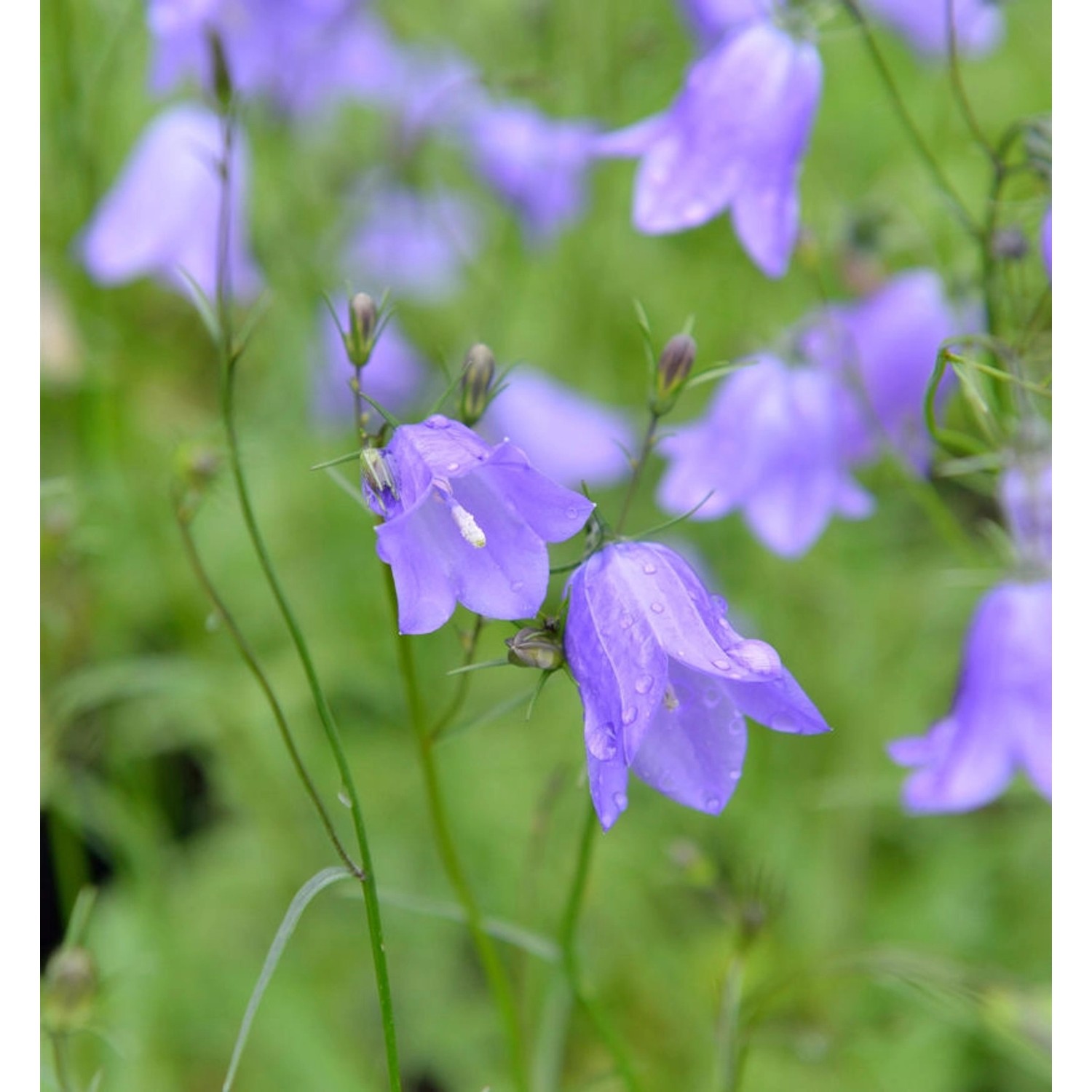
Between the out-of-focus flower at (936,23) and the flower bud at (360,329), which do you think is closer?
the flower bud at (360,329)

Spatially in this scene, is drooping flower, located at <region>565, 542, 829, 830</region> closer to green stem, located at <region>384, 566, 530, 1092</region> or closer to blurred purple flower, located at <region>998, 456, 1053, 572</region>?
green stem, located at <region>384, 566, 530, 1092</region>

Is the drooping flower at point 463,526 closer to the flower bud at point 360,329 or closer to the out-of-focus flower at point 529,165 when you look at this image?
the flower bud at point 360,329

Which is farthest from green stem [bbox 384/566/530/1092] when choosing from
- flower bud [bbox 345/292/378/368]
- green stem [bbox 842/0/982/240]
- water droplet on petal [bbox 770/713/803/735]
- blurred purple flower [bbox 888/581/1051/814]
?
green stem [bbox 842/0/982/240]

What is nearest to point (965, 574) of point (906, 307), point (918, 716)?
point (906, 307)

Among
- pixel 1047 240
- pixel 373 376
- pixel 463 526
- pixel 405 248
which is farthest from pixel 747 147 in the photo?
pixel 405 248

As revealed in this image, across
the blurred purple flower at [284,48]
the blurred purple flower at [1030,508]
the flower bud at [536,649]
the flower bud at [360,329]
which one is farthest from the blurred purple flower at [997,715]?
the blurred purple flower at [284,48]

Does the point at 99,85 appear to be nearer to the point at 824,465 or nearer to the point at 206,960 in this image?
the point at 824,465
